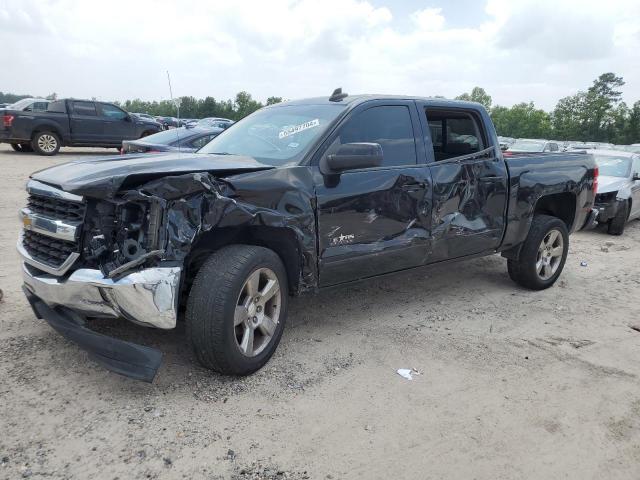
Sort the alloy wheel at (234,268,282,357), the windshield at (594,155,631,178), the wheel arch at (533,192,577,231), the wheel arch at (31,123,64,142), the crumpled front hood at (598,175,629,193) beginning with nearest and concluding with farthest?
the alloy wheel at (234,268,282,357), the wheel arch at (533,192,577,231), the crumpled front hood at (598,175,629,193), the windshield at (594,155,631,178), the wheel arch at (31,123,64,142)

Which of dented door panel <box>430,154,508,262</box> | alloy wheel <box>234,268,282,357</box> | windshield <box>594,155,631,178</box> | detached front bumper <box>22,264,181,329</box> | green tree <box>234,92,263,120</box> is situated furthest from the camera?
green tree <box>234,92,263,120</box>

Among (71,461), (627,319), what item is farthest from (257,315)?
(627,319)

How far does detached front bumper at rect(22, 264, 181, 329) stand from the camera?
9.72 feet

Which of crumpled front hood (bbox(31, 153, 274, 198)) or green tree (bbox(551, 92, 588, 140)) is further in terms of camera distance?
green tree (bbox(551, 92, 588, 140))

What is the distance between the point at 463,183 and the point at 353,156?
58.3 inches

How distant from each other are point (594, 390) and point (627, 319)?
1824 millimetres

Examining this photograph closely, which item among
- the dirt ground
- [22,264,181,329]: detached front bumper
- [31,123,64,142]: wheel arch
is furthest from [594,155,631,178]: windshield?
[31,123,64,142]: wheel arch

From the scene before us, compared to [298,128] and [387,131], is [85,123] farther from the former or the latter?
[387,131]

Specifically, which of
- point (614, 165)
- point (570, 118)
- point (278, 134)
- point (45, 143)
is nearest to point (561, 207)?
point (278, 134)

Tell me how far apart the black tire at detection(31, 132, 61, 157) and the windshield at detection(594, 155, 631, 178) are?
14957mm

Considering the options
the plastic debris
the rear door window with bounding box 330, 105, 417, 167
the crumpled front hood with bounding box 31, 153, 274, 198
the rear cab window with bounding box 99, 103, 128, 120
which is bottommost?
the plastic debris

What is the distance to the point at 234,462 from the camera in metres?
2.66

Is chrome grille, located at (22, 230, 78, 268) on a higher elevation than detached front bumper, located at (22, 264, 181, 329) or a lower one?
higher

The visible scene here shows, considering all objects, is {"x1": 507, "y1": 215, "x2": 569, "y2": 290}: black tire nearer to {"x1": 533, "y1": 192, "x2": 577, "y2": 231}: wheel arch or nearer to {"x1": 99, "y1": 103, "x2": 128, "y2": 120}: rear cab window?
{"x1": 533, "y1": 192, "x2": 577, "y2": 231}: wheel arch
